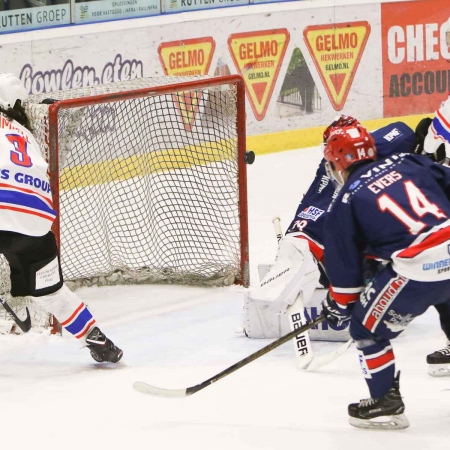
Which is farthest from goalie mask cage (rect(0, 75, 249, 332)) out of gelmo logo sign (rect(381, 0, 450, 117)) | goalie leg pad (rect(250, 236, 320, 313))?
gelmo logo sign (rect(381, 0, 450, 117))

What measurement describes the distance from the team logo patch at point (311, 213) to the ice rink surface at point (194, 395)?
1.62 ft

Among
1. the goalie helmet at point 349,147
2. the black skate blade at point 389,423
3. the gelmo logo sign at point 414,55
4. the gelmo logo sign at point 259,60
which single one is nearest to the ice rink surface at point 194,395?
the black skate blade at point 389,423

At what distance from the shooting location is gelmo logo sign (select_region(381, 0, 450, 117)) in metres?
8.83

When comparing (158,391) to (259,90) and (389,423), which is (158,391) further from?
(259,90)

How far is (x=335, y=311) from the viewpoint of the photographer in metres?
3.51

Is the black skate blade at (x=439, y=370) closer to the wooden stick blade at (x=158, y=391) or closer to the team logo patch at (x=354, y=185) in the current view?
the wooden stick blade at (x=158, y=391)

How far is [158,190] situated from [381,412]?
2.83 m

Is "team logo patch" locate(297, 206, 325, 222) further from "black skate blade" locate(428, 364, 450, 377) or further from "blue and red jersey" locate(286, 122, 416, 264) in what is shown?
"black skate blade" locate(428, 364, 450, 377)

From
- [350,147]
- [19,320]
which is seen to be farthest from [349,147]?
[19,320]

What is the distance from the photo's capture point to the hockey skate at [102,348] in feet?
14.1

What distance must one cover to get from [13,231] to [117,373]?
62 cm

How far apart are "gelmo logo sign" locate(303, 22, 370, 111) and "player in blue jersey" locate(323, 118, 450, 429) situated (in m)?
5.18

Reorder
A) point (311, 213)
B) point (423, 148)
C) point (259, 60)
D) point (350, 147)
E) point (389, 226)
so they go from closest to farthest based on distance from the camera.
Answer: point (389, 226)
point (350, 147)
point (311, 213)
point (423, 148)
point (259, 60)

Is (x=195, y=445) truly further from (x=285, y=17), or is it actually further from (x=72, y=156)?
(x=285, y=17)
